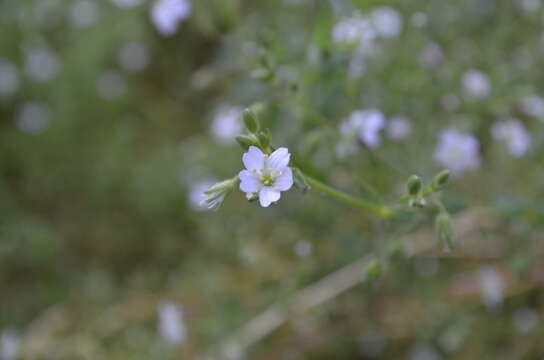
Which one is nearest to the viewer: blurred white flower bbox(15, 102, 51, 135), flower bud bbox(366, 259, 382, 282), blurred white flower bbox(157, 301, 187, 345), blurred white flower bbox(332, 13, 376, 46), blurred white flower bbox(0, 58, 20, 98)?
flower bud bbox(366, 259, 382, 282)

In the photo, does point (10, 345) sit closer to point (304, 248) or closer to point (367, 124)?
point (304, 248)

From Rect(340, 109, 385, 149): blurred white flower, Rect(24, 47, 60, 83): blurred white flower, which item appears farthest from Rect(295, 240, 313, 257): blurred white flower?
Rect(24, 47, 60, 83): blurred white flower

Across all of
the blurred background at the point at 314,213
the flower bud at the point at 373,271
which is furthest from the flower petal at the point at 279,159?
the flower bud at the point at 373,271

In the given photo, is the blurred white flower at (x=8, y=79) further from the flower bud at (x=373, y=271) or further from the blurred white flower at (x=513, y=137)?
the flower bud at (x=373, y=271)

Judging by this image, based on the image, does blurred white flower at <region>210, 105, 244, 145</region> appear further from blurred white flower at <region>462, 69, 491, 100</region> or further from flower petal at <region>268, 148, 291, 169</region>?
flower petal at <region>268, 148, 291, 169</region>

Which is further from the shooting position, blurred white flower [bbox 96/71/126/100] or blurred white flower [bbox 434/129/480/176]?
Answer: blurred white flower [bbox 96/71/126/100]
